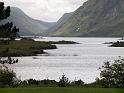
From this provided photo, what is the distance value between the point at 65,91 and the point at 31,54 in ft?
405

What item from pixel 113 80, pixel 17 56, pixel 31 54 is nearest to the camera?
pixel 113 80

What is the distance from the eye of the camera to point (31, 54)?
160250 mm

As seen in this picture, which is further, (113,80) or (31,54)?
(31,54)

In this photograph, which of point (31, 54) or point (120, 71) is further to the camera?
point (31, 54)

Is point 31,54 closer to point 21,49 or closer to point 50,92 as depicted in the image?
point 21,49

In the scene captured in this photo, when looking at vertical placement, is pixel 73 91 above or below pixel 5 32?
below

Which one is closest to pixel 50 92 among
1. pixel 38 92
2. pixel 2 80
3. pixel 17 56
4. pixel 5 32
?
pixel 38 92

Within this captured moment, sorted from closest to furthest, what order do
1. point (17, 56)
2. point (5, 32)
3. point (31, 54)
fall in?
point (5, 32) → point (17, 56) → point (31, 54)

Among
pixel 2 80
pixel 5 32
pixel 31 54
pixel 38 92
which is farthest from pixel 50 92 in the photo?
pixel 31 54

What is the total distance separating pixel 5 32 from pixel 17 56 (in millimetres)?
96748

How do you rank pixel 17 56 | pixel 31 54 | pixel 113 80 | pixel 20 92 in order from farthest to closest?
pixel 31 54
pixel 17 56
pixel 113 80
pixel 20 92

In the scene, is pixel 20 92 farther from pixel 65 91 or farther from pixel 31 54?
pixel 31 54

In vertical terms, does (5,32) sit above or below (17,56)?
above

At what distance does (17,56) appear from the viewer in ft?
491
